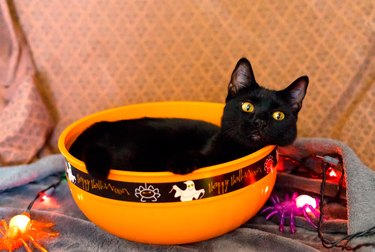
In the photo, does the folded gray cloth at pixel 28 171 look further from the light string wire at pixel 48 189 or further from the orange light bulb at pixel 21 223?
the orange light bulb at pixel 21 223

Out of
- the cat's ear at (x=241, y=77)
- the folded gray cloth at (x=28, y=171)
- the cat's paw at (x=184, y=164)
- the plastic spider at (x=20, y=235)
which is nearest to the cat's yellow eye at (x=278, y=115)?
the cat's ear at (x=241, y=77)

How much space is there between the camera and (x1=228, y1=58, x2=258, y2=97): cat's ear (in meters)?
0.97

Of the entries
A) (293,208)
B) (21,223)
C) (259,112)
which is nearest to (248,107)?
(259,112)

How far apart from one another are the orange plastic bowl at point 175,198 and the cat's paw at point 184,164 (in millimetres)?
14

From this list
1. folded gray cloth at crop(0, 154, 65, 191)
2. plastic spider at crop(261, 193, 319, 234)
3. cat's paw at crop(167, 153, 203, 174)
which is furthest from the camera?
folded gray cloth at crop(0, 154, 65, 191)

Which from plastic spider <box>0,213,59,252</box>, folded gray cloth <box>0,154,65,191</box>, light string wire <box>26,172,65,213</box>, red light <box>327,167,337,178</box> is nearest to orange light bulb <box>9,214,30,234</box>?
plastic spider <box>0,213,59,252</box>

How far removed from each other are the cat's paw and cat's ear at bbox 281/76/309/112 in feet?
1.02

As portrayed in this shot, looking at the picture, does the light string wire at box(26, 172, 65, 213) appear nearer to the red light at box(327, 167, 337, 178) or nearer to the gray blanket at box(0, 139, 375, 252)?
the gray blanket at box(0, 139, 375, 252)

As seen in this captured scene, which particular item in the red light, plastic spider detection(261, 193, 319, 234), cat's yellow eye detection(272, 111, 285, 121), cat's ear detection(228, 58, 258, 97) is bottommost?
plastic spider detection(261, 193, 319, 234)

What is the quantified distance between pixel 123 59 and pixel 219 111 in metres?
0.43

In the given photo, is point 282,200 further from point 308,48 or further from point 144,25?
point 144,25

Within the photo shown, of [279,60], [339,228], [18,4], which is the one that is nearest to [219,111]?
[279,60]

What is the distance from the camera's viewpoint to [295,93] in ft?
3.16

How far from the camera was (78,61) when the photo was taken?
4.67ft
